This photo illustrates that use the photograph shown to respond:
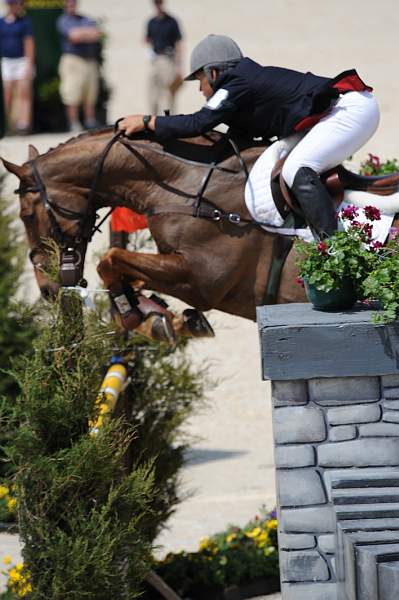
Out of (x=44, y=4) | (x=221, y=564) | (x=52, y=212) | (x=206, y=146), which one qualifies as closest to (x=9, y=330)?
(x=52, y=212)

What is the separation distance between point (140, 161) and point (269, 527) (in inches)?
89.3

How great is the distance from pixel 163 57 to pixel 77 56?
1092mm

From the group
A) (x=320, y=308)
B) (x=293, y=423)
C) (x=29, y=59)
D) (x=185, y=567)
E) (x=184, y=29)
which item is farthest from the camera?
(x=184, y=29)

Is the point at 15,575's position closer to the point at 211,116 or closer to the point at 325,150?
the point at 211,116

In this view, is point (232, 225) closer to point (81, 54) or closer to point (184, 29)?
point (81, 54)

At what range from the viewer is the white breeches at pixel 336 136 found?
19.3 ft

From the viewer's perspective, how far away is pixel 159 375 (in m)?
6.55

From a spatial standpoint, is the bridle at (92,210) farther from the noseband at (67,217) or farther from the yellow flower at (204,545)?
the yellow flower at (204,545)

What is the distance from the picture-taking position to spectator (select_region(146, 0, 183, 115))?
1432 cm

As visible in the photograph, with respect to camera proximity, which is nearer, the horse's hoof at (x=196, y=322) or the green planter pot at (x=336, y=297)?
the green planter pot at (x=336, y=297)

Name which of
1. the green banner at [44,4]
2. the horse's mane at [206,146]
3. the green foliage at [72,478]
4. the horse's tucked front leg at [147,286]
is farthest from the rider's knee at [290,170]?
the green banner at [44,4]

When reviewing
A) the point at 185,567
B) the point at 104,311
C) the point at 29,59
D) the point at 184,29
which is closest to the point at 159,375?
the point at 104,311

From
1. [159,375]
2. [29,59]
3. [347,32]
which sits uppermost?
[347,32]

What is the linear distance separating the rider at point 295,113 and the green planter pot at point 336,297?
3.16ft
